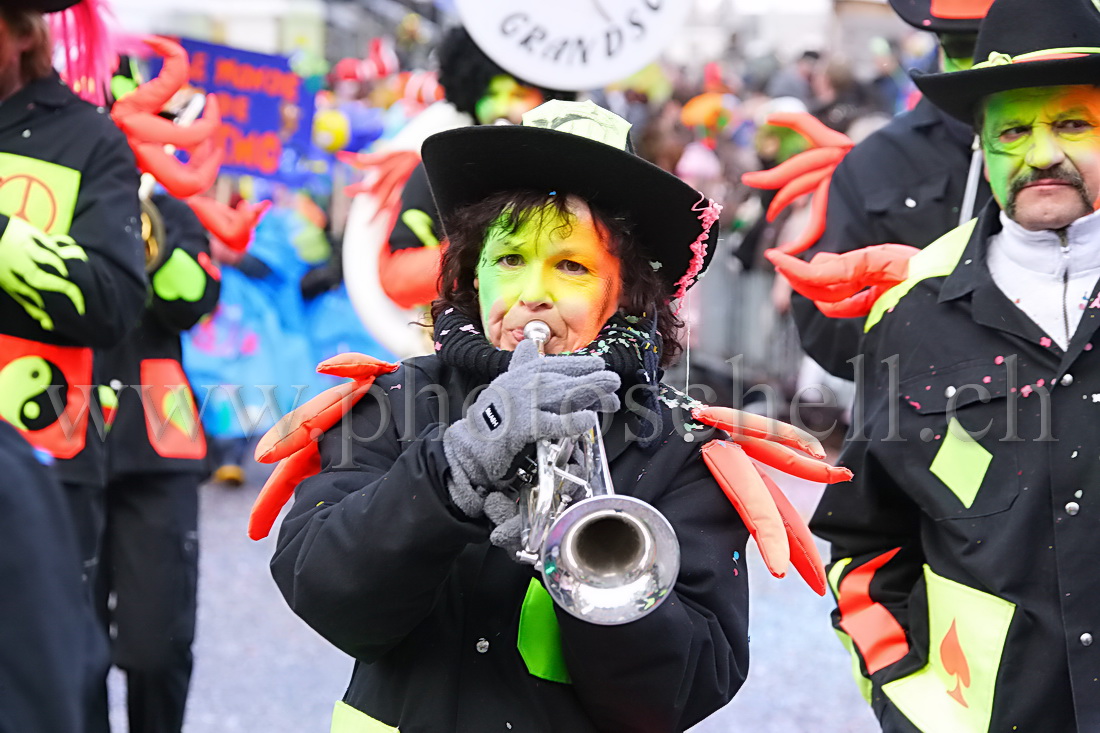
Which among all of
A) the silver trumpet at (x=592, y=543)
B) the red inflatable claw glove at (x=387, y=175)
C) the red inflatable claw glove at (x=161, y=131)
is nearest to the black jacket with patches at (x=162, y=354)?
the red inflatable claw glove at (x=161, y=131)

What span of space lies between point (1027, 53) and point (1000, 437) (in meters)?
0.80

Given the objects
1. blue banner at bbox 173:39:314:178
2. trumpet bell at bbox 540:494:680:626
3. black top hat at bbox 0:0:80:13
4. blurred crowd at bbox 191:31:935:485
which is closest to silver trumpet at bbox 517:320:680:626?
trumpet bell at bbox 540:494:680:626

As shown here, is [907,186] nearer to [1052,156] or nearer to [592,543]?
[1052,156]

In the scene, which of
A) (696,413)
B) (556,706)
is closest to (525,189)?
(696,413)

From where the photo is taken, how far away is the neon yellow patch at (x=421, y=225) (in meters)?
5.15

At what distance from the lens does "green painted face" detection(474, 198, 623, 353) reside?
250 cm

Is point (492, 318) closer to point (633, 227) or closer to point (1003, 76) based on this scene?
point (633, 227)

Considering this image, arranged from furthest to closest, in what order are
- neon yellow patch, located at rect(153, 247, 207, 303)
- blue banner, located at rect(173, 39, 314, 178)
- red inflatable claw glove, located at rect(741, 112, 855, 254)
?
1. blue banner, located at rect(173, 39, 314, 178)
2. neon yellow patch, located at rect(153, 247, 207, 303)
3. red inflatable claw glove, located at rect(741, 112, 855, 254)

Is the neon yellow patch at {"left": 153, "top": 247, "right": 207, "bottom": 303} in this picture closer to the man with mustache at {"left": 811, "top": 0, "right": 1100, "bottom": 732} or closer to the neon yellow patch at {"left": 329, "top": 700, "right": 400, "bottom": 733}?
the man with mustache at {"left": 811, "top": 0, "right": 1100, "bottom": 732}

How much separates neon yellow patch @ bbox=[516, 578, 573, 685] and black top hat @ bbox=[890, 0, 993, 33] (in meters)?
2.50

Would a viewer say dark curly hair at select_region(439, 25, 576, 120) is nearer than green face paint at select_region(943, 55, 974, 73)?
No

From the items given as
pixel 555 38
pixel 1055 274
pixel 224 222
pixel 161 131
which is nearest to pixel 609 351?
pixel 1055 274

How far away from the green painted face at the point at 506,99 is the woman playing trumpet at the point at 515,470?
3011 millimetres

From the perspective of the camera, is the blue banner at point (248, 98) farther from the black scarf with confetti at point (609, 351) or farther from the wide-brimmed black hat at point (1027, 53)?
the black scarf with confetti at point (609, 351)
